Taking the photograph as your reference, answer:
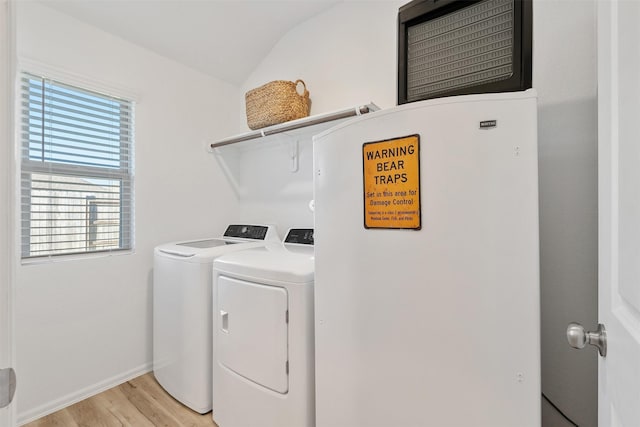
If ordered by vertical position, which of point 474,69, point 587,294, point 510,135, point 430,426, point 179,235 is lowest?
point 430,426

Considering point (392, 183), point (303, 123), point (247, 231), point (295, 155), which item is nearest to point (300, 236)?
point (247, 231)

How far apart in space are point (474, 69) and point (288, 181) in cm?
164

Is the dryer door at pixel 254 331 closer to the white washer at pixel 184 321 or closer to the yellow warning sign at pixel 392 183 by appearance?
the white washer at pixel 184 321

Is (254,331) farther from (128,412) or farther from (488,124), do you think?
(488,124)

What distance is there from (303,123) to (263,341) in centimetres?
133

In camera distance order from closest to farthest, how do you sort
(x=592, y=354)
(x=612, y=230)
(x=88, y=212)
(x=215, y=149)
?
(x=612, y=230)
(x=592, y=354)
(x=88, y=212)
(x=215, y=149)

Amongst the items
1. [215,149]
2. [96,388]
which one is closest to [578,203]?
[215,149]

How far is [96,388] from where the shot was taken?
1.96 metres

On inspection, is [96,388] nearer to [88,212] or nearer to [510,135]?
[88,212]

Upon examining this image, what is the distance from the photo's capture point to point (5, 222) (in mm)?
455

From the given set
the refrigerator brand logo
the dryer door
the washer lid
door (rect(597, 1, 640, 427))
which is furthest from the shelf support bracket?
door (rect(597, 1, 640, 427))

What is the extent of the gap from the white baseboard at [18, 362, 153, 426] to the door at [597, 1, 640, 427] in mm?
2602

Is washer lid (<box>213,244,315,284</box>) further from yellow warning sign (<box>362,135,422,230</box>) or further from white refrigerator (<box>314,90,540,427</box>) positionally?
yellow warning sign (<box>362,135,422,230</box>)

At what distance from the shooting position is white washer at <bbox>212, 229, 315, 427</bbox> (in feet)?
Result: 4.37
